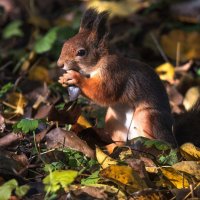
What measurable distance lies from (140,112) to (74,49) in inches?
27.8

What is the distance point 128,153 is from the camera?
167 inches

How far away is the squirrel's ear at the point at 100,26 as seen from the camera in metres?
5.15

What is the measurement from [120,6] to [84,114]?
10.2 feet

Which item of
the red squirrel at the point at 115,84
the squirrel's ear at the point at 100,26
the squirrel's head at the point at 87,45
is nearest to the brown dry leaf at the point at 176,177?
the red squirrel at the point at 115,84

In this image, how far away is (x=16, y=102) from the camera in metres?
5.75

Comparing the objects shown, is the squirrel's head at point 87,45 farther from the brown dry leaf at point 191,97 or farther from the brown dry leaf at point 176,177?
the brown dry leaf at point 176,177

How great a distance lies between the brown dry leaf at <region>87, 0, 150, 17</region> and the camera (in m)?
8.10

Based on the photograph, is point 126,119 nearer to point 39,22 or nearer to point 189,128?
point 189,128

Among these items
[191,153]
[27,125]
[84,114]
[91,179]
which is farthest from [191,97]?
[91,179]

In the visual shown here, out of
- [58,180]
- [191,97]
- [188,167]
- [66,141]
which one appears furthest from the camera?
[191,97]

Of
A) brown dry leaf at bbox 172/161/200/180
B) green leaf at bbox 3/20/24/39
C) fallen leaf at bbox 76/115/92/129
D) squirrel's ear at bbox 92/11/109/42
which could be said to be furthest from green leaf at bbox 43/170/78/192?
green leaf at bbox 3/20/24/39

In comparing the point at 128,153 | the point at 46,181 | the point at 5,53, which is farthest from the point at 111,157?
the point at 5,53

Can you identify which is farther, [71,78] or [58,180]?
[71,78]

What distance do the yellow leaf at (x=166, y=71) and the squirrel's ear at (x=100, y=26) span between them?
1458 mm
